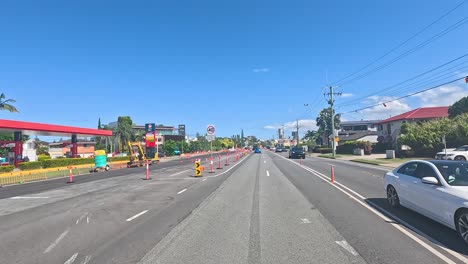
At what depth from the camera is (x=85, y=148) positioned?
112625mm

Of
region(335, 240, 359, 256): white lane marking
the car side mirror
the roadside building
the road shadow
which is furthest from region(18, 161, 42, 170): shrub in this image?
the roadside building

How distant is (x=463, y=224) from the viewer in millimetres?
6457

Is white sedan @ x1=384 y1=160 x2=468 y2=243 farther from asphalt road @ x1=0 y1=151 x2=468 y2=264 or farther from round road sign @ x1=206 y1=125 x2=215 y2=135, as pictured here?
round road sign @ x1=206 y1=125 x2=215 y2=135

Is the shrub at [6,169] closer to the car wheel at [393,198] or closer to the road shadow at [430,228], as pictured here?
the road shadow at [430,228]

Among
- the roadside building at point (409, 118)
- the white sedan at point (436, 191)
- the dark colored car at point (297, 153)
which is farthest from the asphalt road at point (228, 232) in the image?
the roadside building at point (409, 118)

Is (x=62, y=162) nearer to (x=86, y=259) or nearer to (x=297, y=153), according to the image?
(x=297, y=153)

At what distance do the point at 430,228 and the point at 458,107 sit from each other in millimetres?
72298

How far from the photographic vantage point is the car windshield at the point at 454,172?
7.48 m

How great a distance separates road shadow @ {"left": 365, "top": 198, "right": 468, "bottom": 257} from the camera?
20.9 feet

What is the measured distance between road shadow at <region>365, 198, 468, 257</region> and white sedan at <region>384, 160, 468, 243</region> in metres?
0.21

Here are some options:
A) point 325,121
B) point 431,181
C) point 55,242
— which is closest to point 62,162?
point 55,242

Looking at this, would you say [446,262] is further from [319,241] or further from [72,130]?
[72,130]

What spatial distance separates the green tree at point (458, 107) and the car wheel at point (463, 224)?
71.6 m

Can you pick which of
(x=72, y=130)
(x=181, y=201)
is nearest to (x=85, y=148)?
(x=72, y=130)
